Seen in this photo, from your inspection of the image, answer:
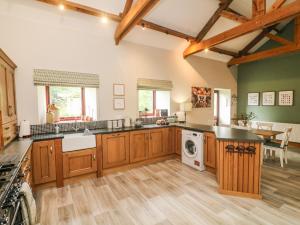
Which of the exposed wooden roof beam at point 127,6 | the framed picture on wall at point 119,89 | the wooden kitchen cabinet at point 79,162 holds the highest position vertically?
the exposed wooden roof beam at point 127,6

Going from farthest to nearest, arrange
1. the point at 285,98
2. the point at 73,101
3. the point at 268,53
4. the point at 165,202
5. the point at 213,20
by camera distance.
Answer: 1. the point at 285,98
2. the point at 268,53
3. the point at 213,20
4. the point at 73,101
5. the point at 165,202

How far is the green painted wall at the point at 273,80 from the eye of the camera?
17.4 feet

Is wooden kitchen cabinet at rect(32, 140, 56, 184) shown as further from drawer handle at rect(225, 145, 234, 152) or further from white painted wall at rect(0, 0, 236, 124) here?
drawer handle at rect(225, 145, 234, 152)

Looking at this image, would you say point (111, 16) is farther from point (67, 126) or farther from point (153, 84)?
point (67, 126)

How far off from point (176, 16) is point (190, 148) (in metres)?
3.18

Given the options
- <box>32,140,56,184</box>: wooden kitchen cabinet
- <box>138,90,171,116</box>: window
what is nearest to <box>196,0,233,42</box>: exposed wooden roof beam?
<box>138,90,171,116</box>: window

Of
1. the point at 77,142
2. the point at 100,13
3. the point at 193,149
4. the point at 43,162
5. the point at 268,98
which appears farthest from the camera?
the point at 268,98

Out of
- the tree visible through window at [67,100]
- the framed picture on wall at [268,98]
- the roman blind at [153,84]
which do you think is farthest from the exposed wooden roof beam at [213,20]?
the tree visible through window at [67,100]

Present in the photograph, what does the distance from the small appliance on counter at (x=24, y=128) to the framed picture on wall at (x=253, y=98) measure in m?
7.11

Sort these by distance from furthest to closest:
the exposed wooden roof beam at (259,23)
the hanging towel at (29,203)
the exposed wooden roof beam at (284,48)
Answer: the exposed wooden roof beam at (284,48) → the exposed wooden roof beam at (259,23) → the hanging towel at (29,203)

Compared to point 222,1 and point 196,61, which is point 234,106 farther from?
point 222,1

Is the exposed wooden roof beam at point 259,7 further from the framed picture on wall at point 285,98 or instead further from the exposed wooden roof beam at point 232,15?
the framed picture on wall at point 285,98

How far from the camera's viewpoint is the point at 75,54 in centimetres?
341

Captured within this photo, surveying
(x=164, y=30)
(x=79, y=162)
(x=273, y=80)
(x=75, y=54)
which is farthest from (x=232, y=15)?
(x=79, y=162)
